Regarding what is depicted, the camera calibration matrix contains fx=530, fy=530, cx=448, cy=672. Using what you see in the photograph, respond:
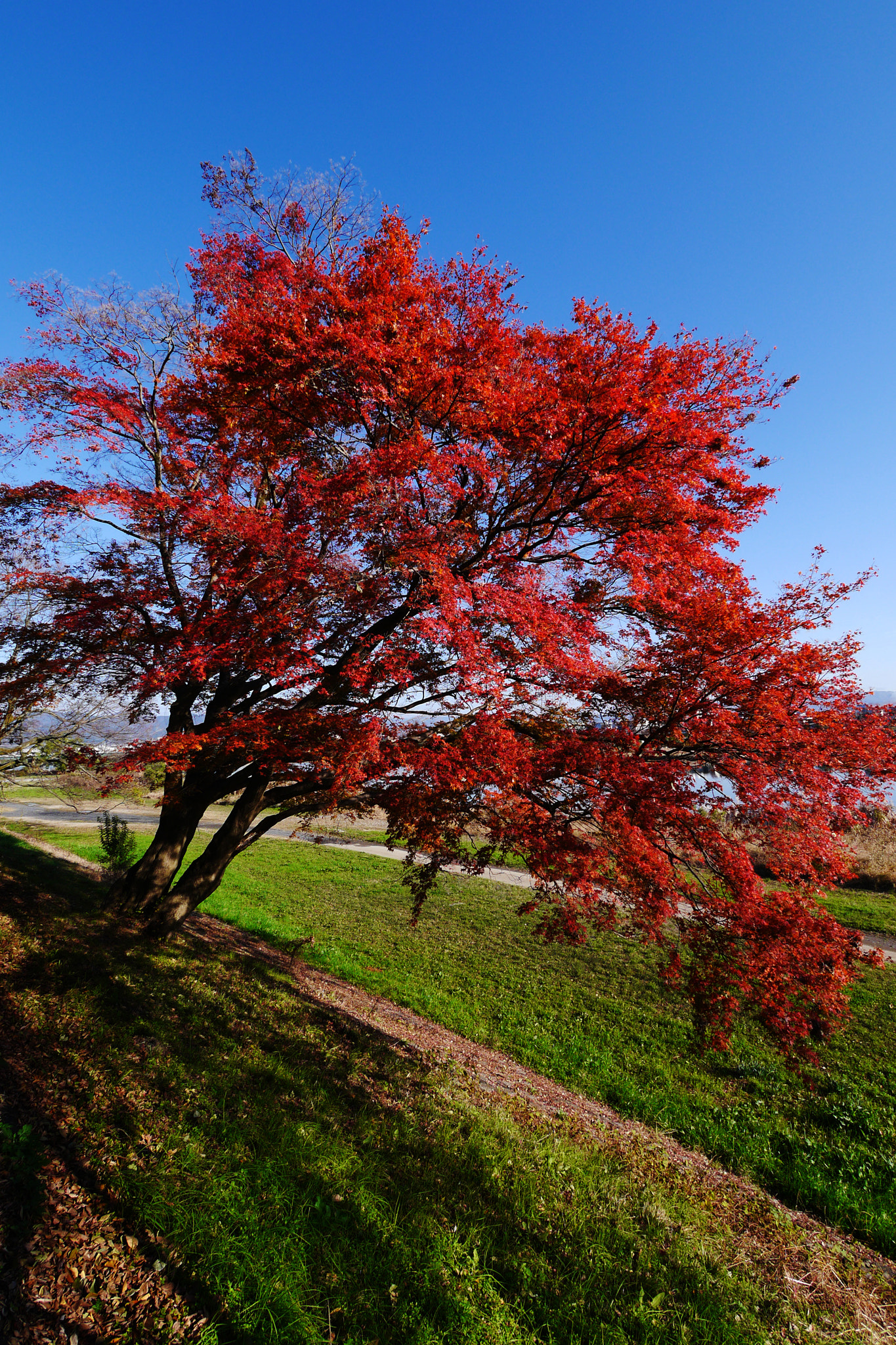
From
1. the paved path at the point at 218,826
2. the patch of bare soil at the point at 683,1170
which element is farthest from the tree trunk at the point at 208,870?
the paved path at the point at 218,826

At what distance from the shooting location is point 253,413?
7.72 meters

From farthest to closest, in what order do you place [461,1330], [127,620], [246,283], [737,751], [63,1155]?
[246,283]
[127,620]
[737,751]
[63,1155]
[461,1330]

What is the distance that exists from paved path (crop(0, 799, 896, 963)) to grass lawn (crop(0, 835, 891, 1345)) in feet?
47.5

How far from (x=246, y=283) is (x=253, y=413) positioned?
14.8 feet

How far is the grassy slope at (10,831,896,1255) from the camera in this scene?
709cm

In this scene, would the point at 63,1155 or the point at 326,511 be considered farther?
the point at 326,511

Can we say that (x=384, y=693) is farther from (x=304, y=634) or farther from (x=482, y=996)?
(x=482, y=996)

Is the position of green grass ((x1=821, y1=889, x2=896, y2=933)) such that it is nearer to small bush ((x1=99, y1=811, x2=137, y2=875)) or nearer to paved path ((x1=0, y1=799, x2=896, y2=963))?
paved path ((x1=0, y1=799, x2=896, y2=963))

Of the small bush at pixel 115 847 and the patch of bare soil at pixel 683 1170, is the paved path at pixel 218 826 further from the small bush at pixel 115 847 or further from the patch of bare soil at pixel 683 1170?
the patch of bare soil at pixel 683 1170

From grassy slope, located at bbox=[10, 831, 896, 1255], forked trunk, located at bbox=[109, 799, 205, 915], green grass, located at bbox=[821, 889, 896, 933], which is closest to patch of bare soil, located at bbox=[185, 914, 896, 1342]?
grassy slope, located at bbox=[10, 831, 896, 1255]

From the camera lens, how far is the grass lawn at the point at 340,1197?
3410mm

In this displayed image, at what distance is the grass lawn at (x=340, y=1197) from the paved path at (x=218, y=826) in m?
14.5

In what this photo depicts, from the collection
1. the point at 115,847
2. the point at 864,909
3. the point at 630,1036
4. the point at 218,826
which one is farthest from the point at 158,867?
the point at 218,826

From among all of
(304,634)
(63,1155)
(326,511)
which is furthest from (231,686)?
(63,1155)
